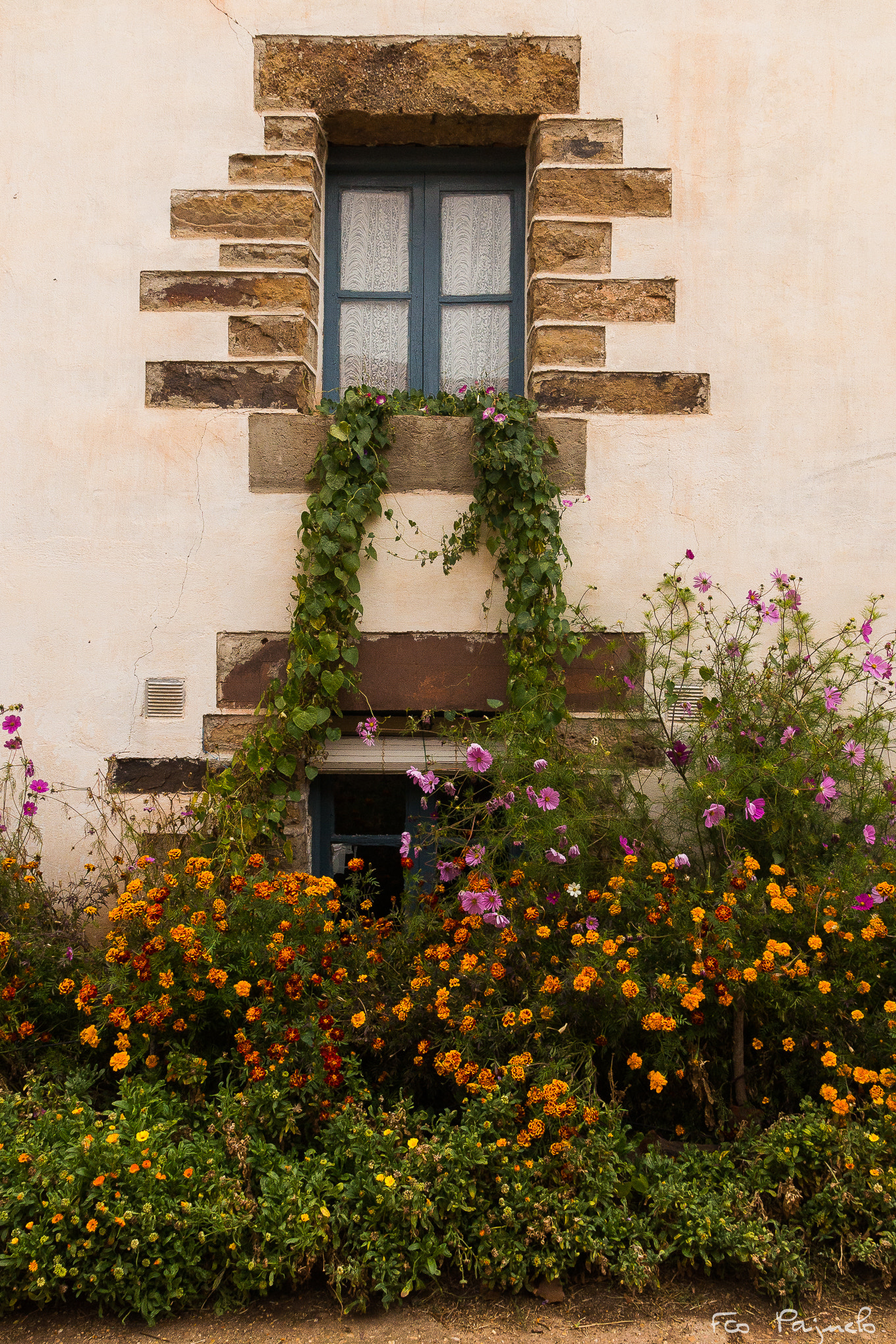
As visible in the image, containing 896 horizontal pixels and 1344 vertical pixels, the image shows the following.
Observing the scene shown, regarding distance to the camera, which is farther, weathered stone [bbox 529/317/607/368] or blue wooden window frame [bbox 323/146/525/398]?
blue wooden window frame [bbox 323/146/525/398]

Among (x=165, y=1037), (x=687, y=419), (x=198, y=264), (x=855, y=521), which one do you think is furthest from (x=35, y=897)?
(x=855, y=521)

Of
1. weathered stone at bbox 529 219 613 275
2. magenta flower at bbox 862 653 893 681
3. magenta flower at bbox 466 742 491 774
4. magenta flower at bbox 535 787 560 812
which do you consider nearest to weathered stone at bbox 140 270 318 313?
weathered stone at bbox 529 219 613 275

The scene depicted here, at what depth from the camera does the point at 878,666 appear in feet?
10.8

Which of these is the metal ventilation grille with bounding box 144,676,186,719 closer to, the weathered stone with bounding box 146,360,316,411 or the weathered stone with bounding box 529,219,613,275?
the weathered stone with bounding box 146,360,316,411

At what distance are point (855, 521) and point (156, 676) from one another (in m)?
2.60

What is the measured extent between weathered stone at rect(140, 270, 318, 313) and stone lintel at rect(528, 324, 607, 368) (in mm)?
901

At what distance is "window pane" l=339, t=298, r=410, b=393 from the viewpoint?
3768 millimetres

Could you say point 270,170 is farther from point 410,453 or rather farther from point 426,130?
point 410,453

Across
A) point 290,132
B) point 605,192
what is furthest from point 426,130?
point 605,192

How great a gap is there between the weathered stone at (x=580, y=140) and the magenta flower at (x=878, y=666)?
1.99m

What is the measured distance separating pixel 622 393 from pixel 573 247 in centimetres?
56

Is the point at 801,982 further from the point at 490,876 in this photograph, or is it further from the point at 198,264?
the point at 198,264

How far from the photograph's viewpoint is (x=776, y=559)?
3469 millimetres

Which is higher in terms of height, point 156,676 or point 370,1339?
point 156,676
